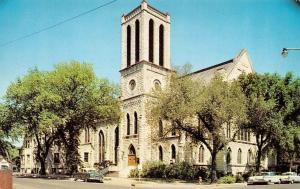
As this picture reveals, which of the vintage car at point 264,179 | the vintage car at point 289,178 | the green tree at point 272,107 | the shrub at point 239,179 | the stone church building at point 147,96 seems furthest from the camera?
the stone church building at point 147,96

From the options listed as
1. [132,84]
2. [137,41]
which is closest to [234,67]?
[137,41]

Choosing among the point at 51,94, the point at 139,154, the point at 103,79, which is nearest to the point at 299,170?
the point at 139,154

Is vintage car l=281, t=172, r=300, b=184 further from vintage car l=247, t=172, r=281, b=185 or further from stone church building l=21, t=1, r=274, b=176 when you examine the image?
stone church building l=21, t=1, r=274, b=176

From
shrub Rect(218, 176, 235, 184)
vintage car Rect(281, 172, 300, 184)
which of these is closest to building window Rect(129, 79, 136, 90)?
shrub Rect(218, 176, 235, 184)

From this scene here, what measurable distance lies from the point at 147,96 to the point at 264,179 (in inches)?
699

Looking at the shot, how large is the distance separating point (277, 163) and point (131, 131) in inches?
733

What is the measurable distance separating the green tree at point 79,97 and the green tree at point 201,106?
331 inches

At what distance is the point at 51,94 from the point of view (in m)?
37.4

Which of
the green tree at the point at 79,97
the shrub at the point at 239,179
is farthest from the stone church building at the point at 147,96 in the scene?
the shrub at the point at 239,179

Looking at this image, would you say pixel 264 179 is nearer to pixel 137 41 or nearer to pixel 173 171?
pixel 173 171

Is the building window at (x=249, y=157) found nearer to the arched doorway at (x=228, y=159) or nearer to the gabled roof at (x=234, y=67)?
the arched doorway at (x=228, y=159)

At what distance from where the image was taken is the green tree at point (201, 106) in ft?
101

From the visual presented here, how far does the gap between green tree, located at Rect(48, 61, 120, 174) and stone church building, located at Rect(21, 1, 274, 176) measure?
17.9 ft

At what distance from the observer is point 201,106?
101ft
